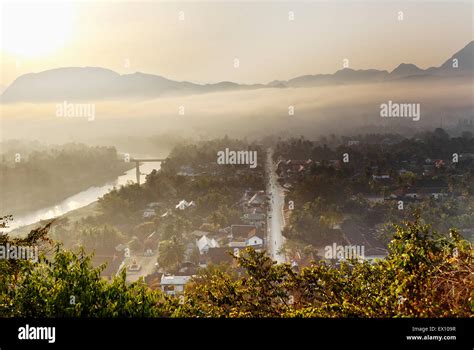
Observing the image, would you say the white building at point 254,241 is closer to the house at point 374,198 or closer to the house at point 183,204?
the house at point 183,204

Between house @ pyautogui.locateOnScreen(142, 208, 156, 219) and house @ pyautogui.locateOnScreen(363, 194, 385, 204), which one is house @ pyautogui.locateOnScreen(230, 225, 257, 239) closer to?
house @ pyautogui.locateOnScreen(142, 208, 156, 219)

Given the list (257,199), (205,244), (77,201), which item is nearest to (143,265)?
(205,244)

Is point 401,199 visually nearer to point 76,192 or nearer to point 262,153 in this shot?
point 262,153

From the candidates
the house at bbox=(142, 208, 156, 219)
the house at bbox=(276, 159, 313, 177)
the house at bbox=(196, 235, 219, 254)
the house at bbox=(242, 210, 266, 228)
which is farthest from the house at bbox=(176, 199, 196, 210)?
the house at bbox=(276, 159, 313, 177)

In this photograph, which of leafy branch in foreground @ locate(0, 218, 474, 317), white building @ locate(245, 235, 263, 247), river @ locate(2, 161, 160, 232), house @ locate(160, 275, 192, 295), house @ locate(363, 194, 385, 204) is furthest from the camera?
river @ locate(2, 161, 160, 232)

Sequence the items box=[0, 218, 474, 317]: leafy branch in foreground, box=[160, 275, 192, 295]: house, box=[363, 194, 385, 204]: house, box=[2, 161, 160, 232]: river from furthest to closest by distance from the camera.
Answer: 1. box=[2, 161, 160, 232]: river
2. box=[363, 194, 385, 204]: house
3. box=[160, 275, 192, 295]: house
4. box=[0, 218, 474, 317]: leafy branch in foreground

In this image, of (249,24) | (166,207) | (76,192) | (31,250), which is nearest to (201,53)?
(249,24)

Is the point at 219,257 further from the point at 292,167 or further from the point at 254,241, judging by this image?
the point at 292,167
